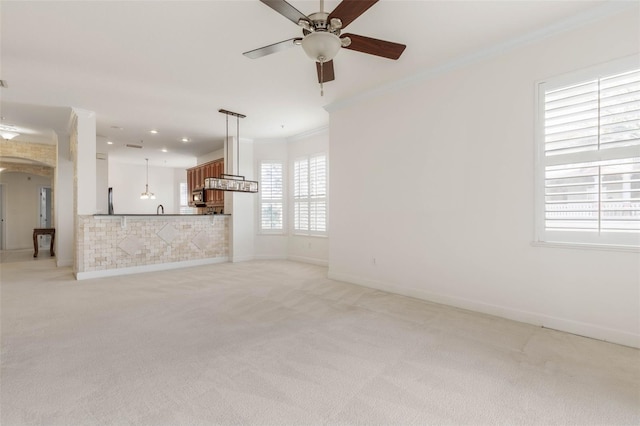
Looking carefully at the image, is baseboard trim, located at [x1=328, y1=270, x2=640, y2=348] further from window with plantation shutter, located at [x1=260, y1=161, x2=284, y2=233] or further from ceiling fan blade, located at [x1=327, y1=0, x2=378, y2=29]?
window with plantation shutter, located at [x1=260, y1=161, x2=284, y2=233]

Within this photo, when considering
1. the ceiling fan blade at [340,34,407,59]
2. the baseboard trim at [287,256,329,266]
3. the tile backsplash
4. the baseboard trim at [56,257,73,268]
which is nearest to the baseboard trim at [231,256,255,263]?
the tile backsplash

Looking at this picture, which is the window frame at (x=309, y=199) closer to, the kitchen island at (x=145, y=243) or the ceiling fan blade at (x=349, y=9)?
the kitchen island at (x=145, y=243)

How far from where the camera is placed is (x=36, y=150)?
24.4 feet

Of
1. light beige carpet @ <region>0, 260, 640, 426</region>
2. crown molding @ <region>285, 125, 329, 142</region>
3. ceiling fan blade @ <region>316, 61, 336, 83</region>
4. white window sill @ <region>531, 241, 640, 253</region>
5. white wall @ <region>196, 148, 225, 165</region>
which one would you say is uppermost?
crown molding @ <region>285, 125, 329, 142</region>

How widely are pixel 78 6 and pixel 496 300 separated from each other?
491cm

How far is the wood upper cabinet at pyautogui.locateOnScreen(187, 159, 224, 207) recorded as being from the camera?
7.84 metres

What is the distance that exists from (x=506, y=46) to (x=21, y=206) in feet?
43.7

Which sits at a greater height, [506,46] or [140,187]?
[506,46]

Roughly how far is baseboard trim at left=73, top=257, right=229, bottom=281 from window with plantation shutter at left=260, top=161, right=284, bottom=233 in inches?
53.9

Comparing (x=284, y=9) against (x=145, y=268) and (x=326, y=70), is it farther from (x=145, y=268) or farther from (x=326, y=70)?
(x=145, y=268)

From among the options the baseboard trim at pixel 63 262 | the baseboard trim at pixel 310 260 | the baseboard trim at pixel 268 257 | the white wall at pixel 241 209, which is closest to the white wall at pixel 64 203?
the baseboard trim at pixel 63 262

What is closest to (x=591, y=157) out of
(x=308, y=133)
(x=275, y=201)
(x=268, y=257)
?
(x=308, y=133)

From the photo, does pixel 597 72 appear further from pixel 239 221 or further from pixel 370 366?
pixel 239 221

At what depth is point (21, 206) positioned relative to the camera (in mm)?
9500
